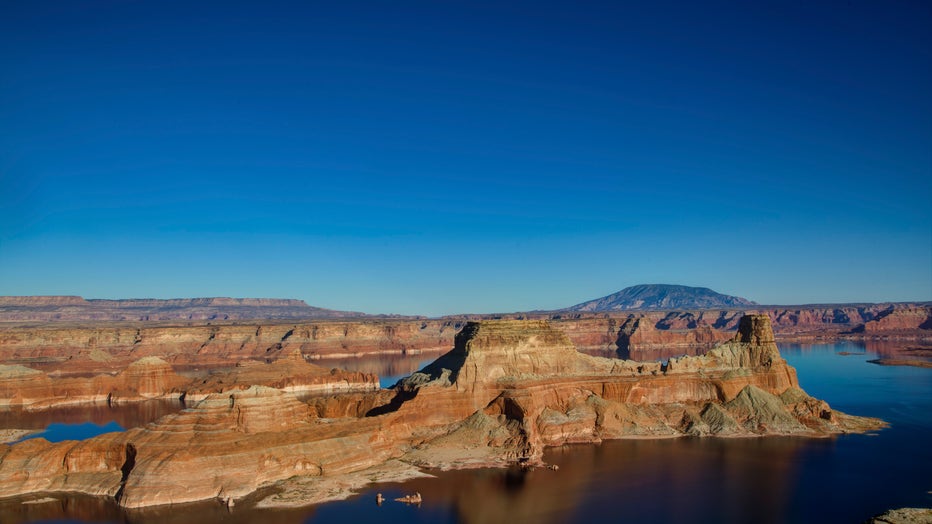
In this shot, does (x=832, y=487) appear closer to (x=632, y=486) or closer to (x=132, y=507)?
(x=632, y=486)

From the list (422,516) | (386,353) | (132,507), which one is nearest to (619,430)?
(422,516)

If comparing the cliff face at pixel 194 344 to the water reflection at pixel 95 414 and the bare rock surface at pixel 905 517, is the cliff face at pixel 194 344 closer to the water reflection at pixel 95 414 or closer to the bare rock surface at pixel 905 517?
the water reflection at pixel 95 414

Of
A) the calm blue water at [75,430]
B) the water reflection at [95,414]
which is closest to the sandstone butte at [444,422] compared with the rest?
the calm blue water at [75,430]

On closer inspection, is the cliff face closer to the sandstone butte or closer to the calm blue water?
the calm blue water

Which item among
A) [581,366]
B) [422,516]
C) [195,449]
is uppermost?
[581,366]

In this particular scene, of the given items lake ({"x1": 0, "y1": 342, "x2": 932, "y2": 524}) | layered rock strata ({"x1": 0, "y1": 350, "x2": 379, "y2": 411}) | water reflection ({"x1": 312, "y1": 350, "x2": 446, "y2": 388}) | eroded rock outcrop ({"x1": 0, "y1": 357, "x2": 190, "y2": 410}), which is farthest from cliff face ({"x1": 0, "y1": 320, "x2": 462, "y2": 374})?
lake ({"x1": 0, "y1": 342, "x2": 932, "y2": 524})
